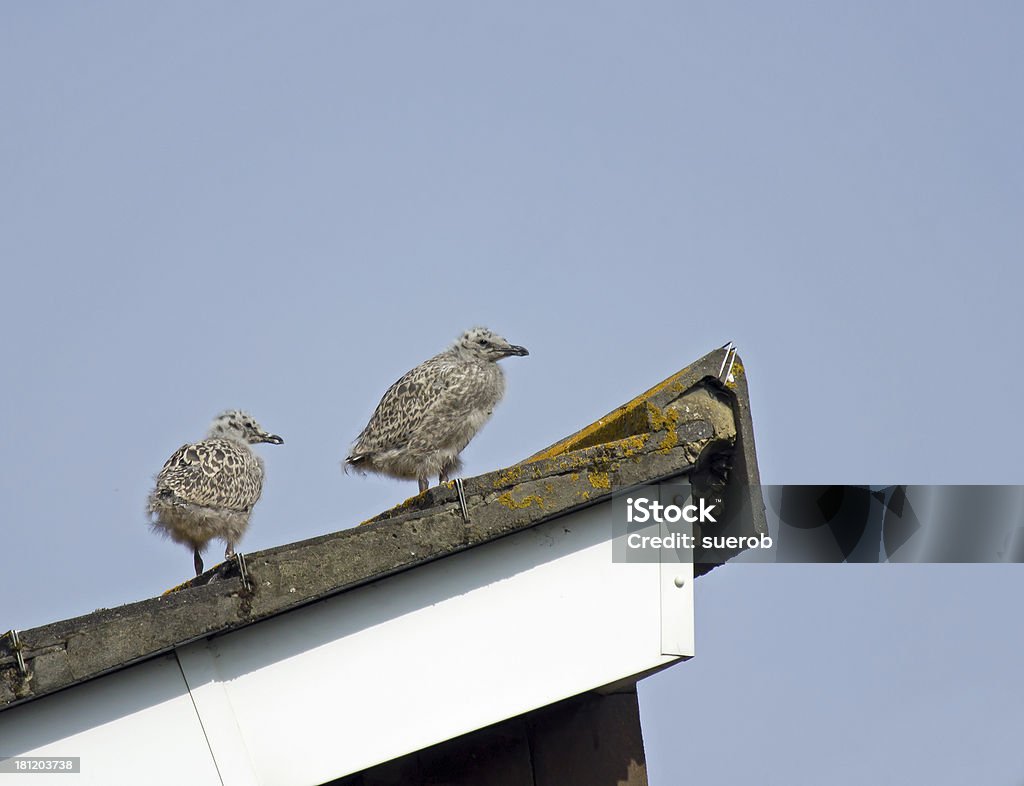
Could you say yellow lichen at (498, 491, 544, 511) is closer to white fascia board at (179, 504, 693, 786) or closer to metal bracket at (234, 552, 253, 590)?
white fascia board at (179, 504, 693, 786)

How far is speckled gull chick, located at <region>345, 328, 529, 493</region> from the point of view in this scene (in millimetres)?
11109

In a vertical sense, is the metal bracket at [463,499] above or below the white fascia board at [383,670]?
above

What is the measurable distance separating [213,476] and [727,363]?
5.19 meters

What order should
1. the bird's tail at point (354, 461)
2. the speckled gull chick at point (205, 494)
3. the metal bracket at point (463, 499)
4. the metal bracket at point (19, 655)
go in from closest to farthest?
1. the metal bracket at point (19, 655)
2. the metal bracket at point (463, 499)
3. the speckled gull chick at point (205, 494)
4. the bird's tail at point (354, 461)

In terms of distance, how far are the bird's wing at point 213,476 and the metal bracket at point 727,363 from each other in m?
5.06

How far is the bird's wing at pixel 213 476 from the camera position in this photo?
1051 cm

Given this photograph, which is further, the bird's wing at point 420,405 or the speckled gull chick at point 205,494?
the bird's wing at point 420,405

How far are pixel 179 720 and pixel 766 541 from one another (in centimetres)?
273

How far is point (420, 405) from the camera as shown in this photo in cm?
1118

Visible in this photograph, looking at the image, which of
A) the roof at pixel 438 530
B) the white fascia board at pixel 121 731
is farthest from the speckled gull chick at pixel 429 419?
the white fascia board at pixel 121 731

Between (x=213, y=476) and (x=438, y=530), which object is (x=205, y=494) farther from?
(x=438, y=530)

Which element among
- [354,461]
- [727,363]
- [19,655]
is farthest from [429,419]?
[19,655]

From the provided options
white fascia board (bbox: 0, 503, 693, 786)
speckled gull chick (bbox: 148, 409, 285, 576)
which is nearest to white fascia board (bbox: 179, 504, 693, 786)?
white fascia board (bbox: 0, 503, 693, 786)

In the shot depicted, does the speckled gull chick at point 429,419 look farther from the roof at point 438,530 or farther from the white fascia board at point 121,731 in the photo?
the white fascia board at point 121,731
